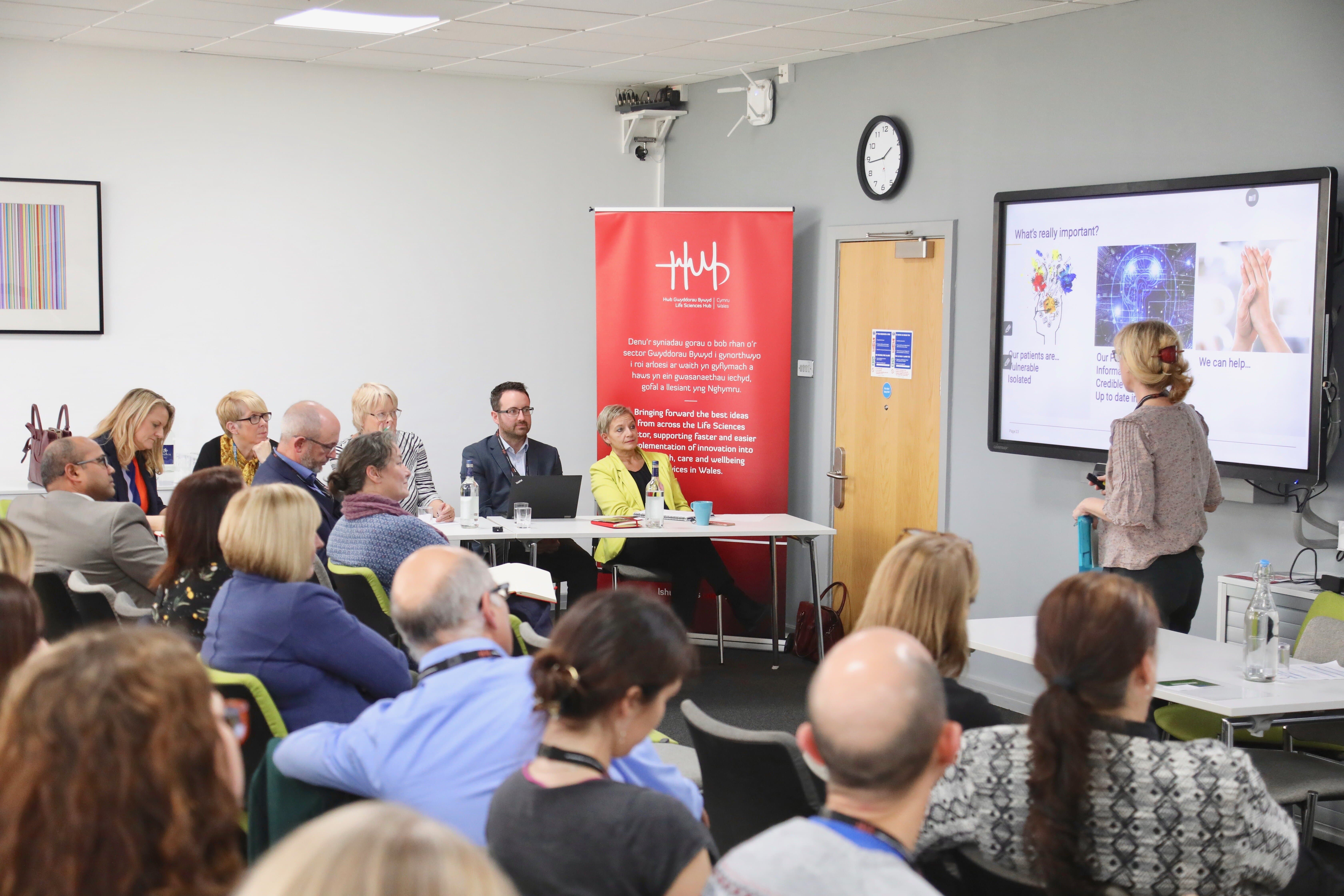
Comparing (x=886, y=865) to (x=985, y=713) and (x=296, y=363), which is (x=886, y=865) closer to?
(x=985, y=713)

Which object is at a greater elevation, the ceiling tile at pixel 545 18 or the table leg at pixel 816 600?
the ceiling tile at pixel 545 18

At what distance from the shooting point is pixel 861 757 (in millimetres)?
1435

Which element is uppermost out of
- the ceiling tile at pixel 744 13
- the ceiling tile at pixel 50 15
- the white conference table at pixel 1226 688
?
the ceiling tile at pixel 50 15

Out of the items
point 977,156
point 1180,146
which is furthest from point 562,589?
point 1180,146

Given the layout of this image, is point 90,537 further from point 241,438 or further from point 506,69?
point 506,69

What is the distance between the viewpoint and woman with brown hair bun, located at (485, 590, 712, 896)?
63.2 inches

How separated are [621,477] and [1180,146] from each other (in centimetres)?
299

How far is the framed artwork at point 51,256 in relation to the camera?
21.1 feet

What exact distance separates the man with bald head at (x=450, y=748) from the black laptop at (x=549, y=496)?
3482mm

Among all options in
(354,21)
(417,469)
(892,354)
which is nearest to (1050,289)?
(892,354)

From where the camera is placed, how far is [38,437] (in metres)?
5.88

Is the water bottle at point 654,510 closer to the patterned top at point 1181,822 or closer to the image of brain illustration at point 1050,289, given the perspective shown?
the image of brain illustration at point 1050,289

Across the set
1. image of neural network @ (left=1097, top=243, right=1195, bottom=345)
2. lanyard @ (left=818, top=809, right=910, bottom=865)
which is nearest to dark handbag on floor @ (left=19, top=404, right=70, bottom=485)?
image of neural network @ (left=1097, top=243, right=1195, bottom=345)

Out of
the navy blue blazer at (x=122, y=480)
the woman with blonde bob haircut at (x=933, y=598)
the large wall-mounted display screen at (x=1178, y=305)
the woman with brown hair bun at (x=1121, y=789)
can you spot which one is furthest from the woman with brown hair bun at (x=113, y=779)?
the navy blue blazer at (x=122, y=480)
